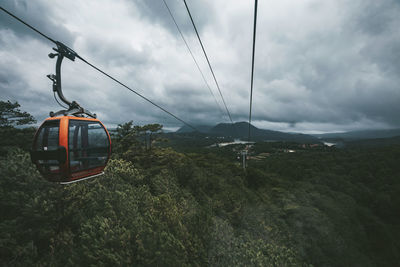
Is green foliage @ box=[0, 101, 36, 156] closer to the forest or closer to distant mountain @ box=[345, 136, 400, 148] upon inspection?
the forest

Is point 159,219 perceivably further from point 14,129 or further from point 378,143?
point 378,143

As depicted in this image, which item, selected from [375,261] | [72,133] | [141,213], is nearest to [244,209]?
[141,213]

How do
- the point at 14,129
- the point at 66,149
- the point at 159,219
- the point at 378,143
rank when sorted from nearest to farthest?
the point at 66,149, the point at 159,219, the point at 14,129, the point at 378,143

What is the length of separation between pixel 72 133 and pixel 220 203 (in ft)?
58.8

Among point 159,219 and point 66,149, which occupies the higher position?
point 66,149

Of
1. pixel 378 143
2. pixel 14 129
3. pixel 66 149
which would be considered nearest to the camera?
pixel 66 149

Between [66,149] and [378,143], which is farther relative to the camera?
[378,143]

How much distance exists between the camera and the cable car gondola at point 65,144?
12.2 ft

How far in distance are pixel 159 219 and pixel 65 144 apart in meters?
9.88

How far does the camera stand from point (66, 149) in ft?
12.0

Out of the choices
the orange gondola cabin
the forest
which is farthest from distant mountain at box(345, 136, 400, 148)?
the orange gondola cabin

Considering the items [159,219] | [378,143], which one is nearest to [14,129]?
[159,219]

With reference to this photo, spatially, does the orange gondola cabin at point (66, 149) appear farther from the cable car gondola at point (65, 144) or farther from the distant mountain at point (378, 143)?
the distant mountain at point (378, 143)

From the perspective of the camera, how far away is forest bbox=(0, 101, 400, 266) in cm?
873
